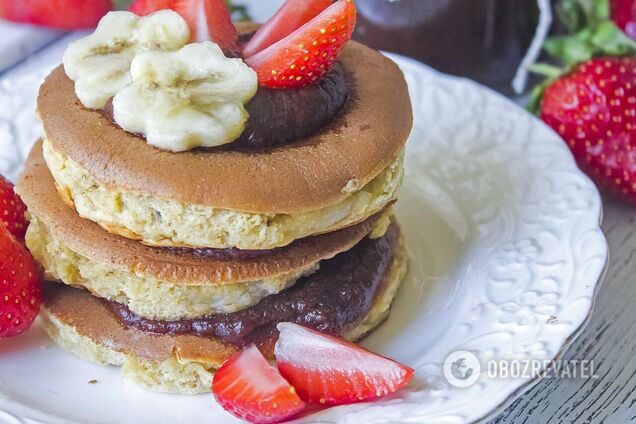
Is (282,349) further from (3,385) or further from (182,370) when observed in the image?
(3,385)

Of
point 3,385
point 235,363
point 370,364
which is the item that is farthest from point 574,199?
point 3,385

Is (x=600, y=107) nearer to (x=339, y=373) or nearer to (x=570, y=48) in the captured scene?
(x=570, y=48)

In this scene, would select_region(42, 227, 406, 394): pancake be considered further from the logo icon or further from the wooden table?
the wooden table

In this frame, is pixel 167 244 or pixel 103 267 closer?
pixel 167 244

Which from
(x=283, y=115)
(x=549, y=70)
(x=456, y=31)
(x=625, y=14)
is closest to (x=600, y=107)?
(x=549, y=70)

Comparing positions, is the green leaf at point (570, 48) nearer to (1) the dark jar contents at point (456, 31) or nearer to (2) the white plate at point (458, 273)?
(1) the dark jar contents at point (456, 31)

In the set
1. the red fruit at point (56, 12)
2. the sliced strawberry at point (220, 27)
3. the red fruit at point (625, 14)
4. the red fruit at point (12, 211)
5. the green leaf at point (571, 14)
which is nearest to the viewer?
the sliced strawberry at point (220, 27)

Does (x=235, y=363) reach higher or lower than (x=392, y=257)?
higher

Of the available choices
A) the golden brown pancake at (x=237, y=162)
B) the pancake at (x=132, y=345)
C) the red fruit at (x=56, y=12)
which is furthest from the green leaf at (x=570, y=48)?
the red fruit at (x=56, y=12)
